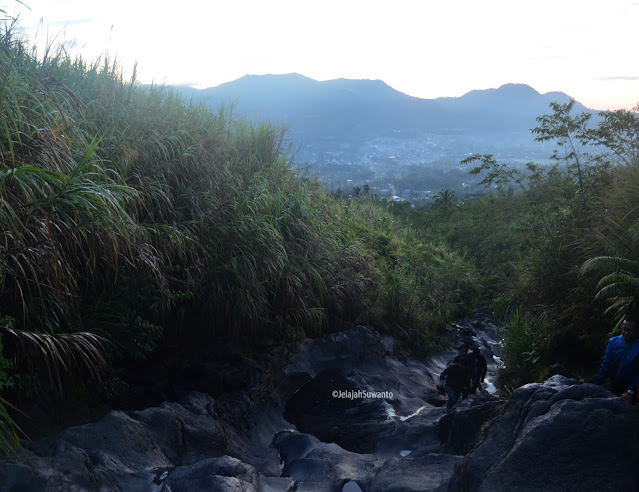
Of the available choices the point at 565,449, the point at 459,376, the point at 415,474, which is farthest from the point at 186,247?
the point at 565,449

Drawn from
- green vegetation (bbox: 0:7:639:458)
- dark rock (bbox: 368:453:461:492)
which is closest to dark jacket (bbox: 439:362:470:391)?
green vegetation (bbox: 0:7:639:458)

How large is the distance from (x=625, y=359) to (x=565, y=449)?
5.24ft

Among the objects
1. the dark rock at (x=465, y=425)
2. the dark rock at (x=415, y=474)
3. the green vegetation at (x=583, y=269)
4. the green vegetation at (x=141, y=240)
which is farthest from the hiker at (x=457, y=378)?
the dark rock at (x=415, y=474)

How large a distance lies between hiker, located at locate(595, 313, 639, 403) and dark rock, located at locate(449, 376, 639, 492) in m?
0.89

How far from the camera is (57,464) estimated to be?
4055 millimetres

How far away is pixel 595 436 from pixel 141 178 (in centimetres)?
582

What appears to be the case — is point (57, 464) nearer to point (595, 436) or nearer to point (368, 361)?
point (595, 436)

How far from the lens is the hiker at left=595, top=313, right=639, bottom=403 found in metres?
4.83

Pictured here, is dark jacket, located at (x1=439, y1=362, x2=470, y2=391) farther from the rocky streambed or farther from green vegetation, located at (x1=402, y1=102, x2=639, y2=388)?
green vegetation, located at (x1=402, y1=102, x2=639, y2=388)

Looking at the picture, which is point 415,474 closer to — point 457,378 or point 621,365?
point 621,365

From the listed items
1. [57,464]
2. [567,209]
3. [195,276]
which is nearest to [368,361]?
[195,276]

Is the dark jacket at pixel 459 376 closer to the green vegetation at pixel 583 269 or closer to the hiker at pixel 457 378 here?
the hiker at pixel 457 378

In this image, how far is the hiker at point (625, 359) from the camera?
483cm

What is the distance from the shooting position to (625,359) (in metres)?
4.88
